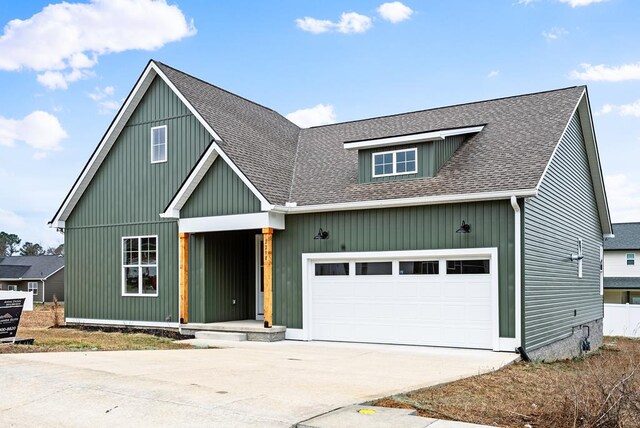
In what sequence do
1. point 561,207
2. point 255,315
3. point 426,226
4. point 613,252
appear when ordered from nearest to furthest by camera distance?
1. point 426,226
2. point 561,207
3. point 255,315
4. point 613,252

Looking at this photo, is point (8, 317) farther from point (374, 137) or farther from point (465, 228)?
point (465, 228)

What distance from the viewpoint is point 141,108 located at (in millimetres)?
19828

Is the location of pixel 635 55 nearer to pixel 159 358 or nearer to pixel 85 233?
pixel 159 358

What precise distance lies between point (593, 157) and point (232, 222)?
11959mm

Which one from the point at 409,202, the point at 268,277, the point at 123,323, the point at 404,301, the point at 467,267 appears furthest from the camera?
the point at 123,323

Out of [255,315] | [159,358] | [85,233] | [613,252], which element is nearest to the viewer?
[159,358]

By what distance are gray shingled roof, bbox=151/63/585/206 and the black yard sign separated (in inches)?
247

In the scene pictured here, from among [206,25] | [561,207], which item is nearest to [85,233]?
[206,25]

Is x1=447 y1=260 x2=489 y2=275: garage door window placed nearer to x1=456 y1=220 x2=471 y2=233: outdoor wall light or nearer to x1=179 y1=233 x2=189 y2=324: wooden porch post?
x1=456 y1=220 x2=471 y2=233: outdoor wall light

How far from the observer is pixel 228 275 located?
1866 centimetres

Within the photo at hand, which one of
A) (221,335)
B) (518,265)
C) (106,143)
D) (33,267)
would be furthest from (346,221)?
(33,267)

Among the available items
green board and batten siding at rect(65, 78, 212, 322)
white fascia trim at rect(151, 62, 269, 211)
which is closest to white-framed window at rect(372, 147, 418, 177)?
white fascia trim at rect(151, 62, 269, 211)

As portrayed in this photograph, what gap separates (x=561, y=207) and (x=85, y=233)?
48.2 feet

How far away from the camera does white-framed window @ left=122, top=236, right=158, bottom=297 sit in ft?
62.8
